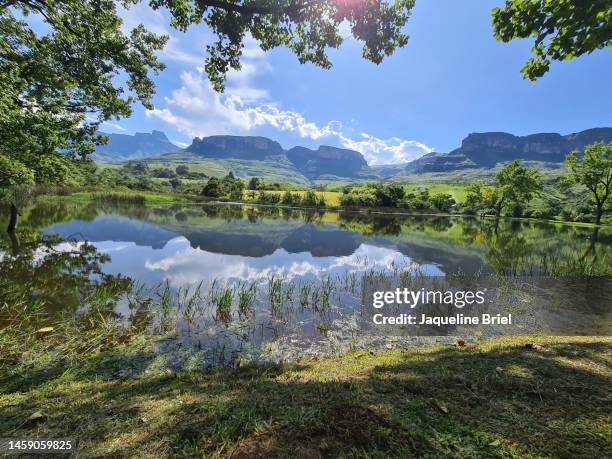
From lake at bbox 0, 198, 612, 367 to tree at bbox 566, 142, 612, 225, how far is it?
4251 centimetres

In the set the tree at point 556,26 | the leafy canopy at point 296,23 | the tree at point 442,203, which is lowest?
the tree at point 442,203

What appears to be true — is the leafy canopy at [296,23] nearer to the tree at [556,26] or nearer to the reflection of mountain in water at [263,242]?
the tree at [556,26]

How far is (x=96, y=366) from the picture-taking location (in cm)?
752

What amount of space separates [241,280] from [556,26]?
1684 centimetres

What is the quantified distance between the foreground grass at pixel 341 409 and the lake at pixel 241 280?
303 cm

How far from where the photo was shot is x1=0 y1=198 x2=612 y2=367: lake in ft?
33.8

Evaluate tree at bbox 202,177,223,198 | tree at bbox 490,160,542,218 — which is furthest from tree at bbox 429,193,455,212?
tree at bbox 202,177,223,198

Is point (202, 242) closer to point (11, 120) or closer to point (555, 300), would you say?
point (11, 120)

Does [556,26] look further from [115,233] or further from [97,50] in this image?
[115,233]

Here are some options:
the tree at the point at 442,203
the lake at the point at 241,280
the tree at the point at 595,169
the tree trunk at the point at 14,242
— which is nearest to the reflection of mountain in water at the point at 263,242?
the lake at the point at 241,280

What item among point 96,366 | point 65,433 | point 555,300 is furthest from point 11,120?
point 555,300

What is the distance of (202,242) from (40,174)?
46.1 feet

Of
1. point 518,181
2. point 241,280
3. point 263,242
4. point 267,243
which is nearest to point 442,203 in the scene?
point 518,181

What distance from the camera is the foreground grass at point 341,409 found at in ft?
11.1
